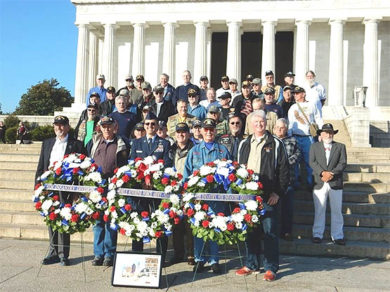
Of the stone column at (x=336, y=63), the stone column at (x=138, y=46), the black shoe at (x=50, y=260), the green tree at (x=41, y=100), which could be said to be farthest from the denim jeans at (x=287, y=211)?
the green tree at (x=41, y=100)

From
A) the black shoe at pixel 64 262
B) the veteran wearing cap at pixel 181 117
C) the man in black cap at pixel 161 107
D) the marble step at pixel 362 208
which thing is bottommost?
the black shoe at pixel 64 262

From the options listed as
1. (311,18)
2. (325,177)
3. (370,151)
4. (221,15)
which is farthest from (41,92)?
(325,177)

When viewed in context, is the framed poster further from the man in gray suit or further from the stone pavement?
the man in gray suit

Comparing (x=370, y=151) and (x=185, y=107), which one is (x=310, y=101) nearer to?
(x=185, y=107)

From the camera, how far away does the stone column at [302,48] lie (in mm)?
35750

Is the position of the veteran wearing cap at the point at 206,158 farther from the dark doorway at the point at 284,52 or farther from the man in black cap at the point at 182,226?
the dark doorway at the point at 284,52

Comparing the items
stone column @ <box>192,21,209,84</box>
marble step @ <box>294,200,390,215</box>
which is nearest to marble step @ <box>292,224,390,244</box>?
marble step @ <box>294,200,390,215</box>

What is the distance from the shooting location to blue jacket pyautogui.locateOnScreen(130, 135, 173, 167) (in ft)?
26.8

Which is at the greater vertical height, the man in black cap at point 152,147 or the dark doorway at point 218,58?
the dark doorway at point 218,58

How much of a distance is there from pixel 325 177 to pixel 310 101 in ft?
11.5

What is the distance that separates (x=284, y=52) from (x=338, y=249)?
115ft

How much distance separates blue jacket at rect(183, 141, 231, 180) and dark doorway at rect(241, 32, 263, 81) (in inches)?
1372

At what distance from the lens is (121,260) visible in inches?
249

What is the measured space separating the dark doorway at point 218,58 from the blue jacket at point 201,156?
34.5m
